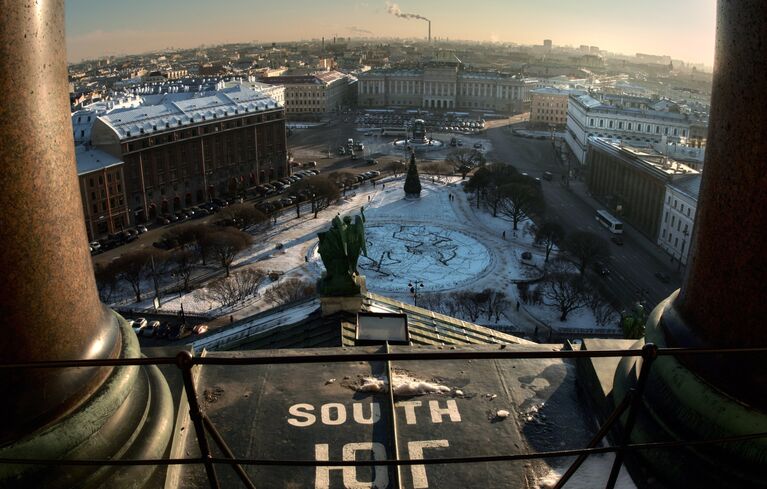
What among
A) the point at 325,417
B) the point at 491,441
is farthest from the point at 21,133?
the point at 491,441

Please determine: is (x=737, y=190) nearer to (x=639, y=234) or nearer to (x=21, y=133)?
(x=21, y=133)

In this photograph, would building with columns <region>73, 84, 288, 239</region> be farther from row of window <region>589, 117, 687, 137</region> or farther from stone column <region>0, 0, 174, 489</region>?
stone column <region>0, 0, 174, 489</region>

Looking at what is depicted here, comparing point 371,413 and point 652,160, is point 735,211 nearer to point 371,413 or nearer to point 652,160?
point 371,413

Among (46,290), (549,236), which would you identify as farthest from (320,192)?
(46,290)

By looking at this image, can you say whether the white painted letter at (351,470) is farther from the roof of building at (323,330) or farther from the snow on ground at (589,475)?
the roof of building at (323,330)

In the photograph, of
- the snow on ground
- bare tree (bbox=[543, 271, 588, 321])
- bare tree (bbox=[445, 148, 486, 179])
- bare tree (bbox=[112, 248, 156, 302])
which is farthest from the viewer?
bare tree (bbox=[445, 148, 486, 179])

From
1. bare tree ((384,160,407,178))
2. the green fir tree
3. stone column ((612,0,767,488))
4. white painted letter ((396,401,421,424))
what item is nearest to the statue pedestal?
white painted letter ((396,401,421,424))

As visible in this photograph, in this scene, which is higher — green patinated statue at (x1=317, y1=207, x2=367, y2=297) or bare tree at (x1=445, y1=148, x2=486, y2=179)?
green patinated statue at (x1=317, y1=207, x2=367, y2=297)

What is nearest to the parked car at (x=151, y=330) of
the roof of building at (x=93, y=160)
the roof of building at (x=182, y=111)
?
the roof of building at (x=93, y=160)
